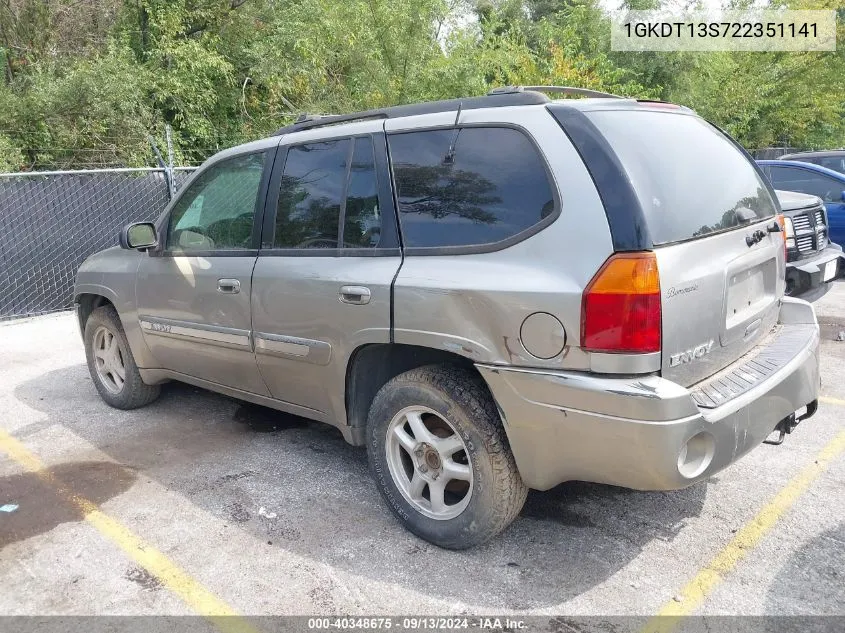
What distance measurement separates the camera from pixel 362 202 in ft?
10.9

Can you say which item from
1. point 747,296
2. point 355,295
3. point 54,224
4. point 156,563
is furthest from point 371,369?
point 54,224

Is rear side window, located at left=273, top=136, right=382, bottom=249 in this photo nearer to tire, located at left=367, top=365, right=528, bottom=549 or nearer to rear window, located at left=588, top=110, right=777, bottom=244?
tire, located at left=367, top=365, right=528, bottom=549

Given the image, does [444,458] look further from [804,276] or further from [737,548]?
[804,276]

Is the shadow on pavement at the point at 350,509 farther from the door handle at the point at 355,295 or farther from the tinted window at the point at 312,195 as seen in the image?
the tinted window at the point at 312,195

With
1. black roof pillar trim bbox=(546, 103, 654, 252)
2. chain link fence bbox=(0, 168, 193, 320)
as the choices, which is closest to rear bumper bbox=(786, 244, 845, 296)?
black roof pillar trim bbox=(546, 103, 654, 252)

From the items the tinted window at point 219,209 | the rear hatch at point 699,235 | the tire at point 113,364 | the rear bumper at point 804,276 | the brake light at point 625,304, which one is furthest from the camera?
the rear bumper at point 804,276

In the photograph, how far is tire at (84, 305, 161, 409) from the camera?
16.2 feet

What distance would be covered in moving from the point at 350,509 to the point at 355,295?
1135mm

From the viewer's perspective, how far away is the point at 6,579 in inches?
117

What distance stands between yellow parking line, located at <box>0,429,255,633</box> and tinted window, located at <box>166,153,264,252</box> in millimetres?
1559

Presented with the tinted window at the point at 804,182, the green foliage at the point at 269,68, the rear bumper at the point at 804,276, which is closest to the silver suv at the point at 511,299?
the rear bumper at the point at 804,276

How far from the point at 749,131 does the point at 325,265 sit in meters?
22.2

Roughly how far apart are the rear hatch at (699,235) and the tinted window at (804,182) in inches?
251

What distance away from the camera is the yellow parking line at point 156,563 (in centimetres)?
269
